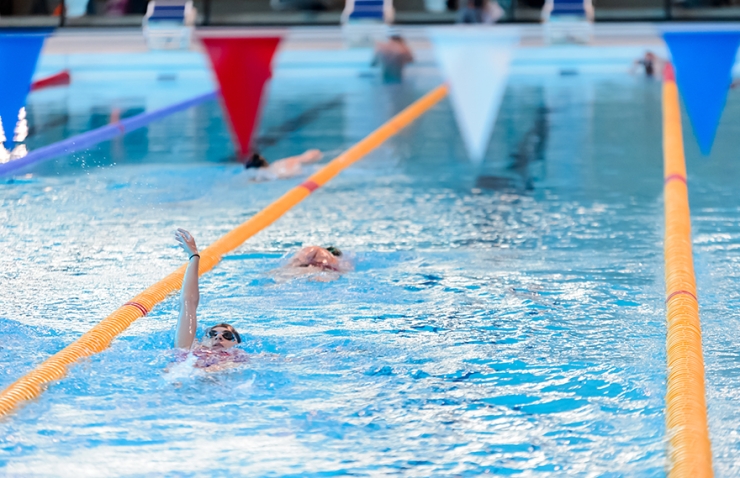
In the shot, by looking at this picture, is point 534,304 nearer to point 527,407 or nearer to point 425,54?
point 527,407

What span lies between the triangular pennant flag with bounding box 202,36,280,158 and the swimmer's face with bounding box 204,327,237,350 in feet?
5.54

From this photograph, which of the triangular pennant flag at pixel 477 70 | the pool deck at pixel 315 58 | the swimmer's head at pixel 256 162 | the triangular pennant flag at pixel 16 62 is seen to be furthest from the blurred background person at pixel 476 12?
the triangular pennant flag at pixel 477 70

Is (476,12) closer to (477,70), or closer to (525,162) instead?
(525,162)

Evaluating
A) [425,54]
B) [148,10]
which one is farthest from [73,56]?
[425,54]

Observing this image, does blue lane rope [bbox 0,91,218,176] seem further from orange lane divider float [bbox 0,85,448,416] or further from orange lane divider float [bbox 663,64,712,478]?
orange lane divider float [bbox 663,64,712,478]

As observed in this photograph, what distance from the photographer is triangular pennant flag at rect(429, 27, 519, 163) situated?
363 centimetres

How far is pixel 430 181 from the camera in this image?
268 inches

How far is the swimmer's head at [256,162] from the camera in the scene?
277 inches

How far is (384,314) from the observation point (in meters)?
4.08

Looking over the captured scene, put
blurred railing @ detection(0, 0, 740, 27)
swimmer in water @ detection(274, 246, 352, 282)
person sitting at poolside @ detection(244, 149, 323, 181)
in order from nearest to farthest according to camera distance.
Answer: swimmer in water @ detection(274, 246, 352, 282) → person sitting at poolside @ detection(244, 149, 323, 181) → blurred railing @ detection(0, 0, 740, 27)

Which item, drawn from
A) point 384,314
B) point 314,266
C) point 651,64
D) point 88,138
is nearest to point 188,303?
point 384,314

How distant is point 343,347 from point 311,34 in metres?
1.61

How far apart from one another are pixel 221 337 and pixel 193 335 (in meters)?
0.12

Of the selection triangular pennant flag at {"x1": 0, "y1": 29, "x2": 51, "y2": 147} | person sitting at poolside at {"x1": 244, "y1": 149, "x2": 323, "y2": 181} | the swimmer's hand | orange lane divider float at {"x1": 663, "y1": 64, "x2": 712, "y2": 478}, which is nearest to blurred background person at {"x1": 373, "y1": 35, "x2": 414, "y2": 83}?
person sitting at poolside at {"x1": 244, "y1": 149, "x2": 323, "y2": 181}
